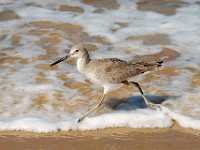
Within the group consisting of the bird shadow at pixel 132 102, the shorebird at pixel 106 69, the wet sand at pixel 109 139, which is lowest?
the wet sand at pixel 109 139

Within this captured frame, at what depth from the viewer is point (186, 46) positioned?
7.34 metres

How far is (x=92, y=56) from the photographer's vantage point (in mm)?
7102

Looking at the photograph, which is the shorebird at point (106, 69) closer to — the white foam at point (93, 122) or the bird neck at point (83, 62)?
the bird neck at point (83, 62)

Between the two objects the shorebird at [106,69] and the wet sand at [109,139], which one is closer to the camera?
the wet sand at [109,139]

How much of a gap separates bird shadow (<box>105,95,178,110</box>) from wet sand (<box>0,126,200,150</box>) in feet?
1.58

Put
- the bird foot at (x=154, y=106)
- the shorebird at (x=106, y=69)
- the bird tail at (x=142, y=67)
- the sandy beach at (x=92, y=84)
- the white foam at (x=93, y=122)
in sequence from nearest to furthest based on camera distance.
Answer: the sandy beach at (x=92, y=84) → the white foam at (x=93, y=122) → the shorebird at (x=106, y=69) → the bird tail at (x=142, y=67) → the bird foot at (x=154, y=106)

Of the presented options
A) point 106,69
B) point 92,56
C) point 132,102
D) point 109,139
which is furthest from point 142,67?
point 92,56

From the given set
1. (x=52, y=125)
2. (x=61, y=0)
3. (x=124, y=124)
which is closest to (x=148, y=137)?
(x=124, y=124)

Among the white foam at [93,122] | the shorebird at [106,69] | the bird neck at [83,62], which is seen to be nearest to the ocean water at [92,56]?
the white foam at [93,122]

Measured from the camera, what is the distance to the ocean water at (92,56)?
5.57 metres

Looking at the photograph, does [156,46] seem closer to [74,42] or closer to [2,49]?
[74,42]

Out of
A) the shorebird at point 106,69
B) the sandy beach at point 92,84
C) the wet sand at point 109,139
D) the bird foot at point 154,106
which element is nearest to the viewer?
the wet sand at point 109,139

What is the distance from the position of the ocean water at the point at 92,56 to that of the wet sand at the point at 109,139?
0.30ft

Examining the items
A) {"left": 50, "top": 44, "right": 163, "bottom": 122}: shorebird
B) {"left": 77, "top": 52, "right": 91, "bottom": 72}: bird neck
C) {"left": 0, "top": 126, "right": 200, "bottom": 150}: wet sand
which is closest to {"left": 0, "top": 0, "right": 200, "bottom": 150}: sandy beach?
{"left": 0, "top": 126, "right": 200, "bottom": 150}: wet sand
